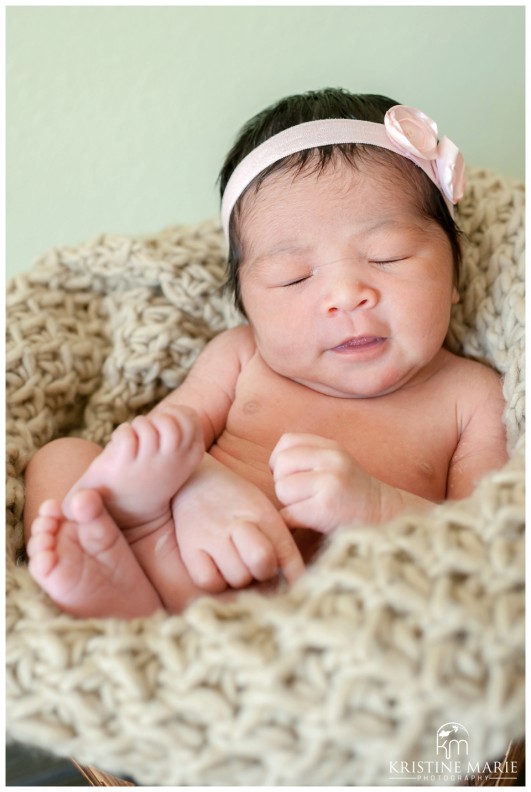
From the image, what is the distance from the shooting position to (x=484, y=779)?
2.76 ft

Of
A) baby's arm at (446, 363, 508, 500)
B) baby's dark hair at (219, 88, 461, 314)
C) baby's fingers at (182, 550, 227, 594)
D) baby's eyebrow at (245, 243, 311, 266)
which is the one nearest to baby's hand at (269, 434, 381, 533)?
baby's fingers at (182, 550, 227, 594)

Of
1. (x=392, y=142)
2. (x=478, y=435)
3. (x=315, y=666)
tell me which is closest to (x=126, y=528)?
(x=315, y=666)

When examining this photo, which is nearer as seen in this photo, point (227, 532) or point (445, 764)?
point (445, 764)

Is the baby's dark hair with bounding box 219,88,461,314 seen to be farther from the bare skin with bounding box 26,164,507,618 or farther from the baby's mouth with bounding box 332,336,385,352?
the baby's mouth with bounding box 332,336,385,352

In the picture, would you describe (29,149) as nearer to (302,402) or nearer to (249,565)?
(302,402)

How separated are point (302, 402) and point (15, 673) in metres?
0.57

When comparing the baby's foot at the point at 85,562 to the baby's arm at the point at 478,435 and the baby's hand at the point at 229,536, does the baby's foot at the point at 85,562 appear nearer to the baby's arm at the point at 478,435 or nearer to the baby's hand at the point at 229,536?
the baby's hand at the point at 229,536

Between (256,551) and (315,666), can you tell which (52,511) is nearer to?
(256,551)

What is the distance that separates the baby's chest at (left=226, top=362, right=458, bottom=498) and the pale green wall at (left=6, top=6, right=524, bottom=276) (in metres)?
0.83

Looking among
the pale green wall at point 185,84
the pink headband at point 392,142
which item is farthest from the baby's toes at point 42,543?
the pale green wall at point 185,84

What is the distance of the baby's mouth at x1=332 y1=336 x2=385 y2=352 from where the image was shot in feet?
3.53

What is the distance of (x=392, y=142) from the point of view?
1.11 m

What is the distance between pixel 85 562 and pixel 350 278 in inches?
20.3

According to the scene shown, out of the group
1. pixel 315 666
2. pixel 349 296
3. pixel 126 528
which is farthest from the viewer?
pixel 349 296
